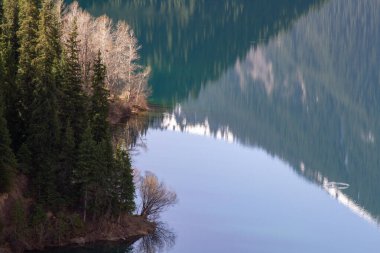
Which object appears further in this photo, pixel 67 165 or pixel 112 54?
pixel 112 54

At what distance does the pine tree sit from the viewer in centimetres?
6669

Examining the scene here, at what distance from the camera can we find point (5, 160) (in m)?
63.8

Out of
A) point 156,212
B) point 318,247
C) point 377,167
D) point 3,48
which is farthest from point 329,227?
point 377,167

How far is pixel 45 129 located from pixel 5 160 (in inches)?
200

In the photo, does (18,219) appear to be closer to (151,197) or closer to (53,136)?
(53,136)

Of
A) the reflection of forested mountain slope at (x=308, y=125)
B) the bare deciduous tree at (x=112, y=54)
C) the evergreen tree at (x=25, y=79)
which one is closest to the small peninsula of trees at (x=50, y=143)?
the evergreen tree at (x=25, y=79)

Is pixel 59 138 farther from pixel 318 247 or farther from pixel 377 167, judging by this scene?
pixel 377 167

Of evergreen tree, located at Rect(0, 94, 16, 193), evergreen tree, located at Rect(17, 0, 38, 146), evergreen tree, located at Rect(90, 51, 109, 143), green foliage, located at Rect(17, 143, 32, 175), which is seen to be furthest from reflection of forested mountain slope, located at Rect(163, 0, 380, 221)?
evergreen tree, located at Rect(0, 94, 16, 193)

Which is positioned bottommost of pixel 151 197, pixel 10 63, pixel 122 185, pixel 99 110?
pixel 151 197

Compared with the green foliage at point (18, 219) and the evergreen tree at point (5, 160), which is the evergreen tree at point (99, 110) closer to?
the evergreen tree at point (5, 160)

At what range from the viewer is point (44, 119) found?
222 feet

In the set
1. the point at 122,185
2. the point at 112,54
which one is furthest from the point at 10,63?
the point at 112,54

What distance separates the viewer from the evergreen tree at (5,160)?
2484 inches

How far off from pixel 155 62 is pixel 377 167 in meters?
66.7
